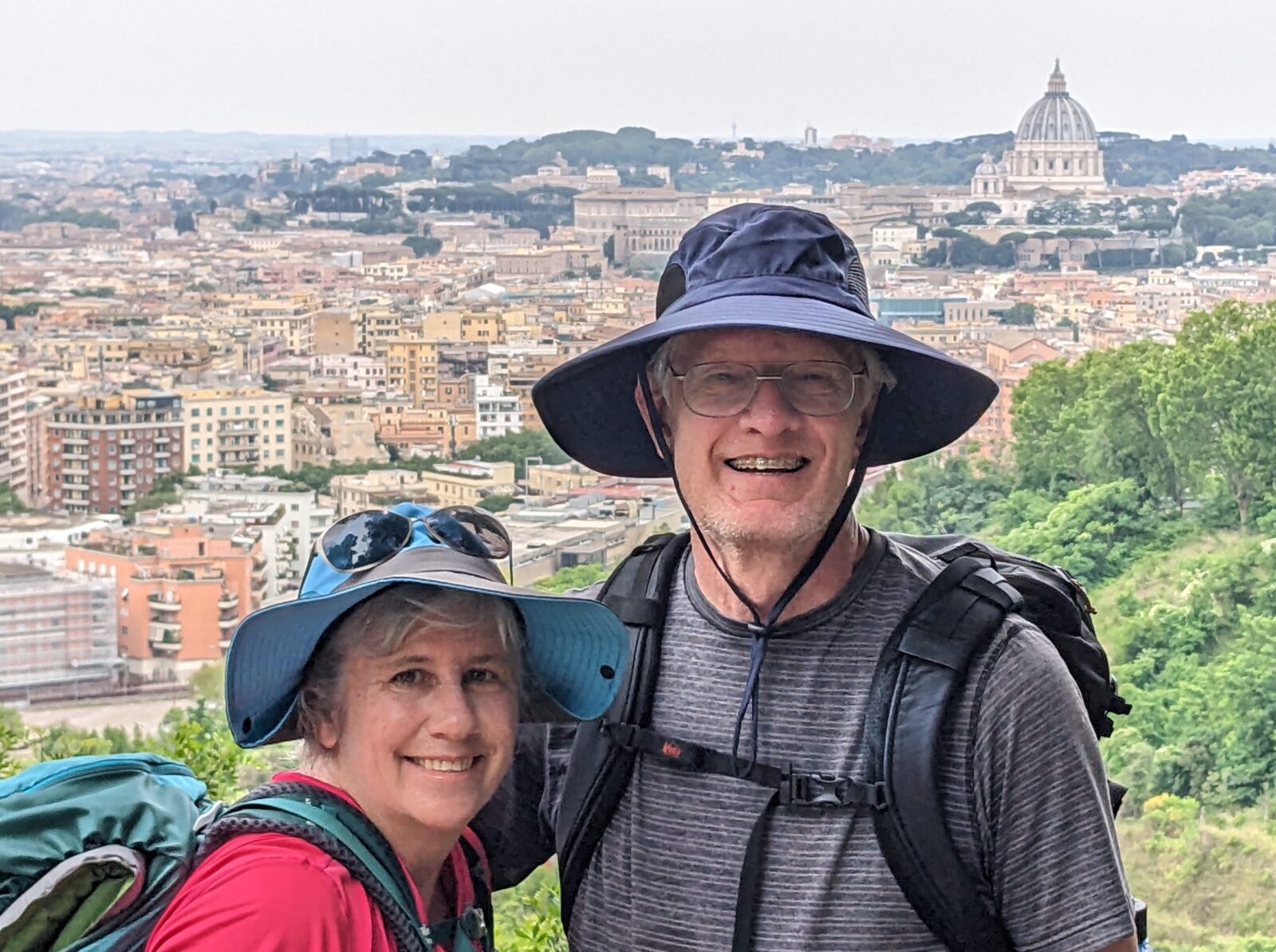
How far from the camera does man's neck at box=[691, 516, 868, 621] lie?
3.39 feet

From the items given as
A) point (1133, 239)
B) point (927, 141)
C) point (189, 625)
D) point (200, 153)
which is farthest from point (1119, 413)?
point (200, 153)

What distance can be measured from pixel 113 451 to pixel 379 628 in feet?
85.0

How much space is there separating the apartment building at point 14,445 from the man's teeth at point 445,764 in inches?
1007

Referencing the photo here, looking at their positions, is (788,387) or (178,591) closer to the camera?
(788,387)

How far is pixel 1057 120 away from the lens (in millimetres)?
52688

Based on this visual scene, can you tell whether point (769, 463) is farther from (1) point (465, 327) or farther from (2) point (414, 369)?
(1) point (465, 327)

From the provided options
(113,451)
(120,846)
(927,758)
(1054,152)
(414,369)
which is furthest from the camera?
(1054,152)

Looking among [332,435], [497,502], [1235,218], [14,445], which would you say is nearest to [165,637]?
[497,502]

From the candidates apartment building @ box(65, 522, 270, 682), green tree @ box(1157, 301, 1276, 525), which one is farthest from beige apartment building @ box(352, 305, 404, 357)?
green tree @ box(1157, 301, 1276, 525)

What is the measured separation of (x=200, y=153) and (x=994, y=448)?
4027 centimetres

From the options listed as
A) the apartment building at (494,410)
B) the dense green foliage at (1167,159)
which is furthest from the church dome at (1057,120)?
the apartment building at (494,410)

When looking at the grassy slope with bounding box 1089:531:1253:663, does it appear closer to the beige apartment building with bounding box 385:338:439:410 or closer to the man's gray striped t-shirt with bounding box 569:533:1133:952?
the man's gray striped t-shirt with bounding box 569:533:1133:952

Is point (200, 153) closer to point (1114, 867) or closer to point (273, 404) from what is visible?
point (273, 404)

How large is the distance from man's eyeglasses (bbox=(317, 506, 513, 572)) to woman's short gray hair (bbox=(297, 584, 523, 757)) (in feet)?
0.08
